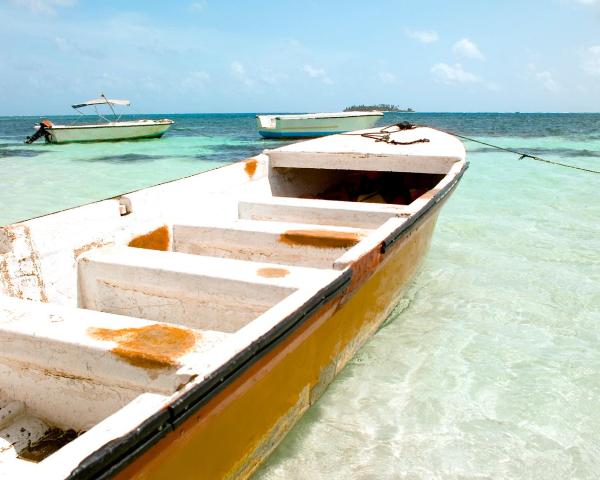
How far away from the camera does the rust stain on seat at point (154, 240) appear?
3.76 m

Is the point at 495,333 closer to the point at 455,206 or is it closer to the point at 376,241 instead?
the point at 376,241

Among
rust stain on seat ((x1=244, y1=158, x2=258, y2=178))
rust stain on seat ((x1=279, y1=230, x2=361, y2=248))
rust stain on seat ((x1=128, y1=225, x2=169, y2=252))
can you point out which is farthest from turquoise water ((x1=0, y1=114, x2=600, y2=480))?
rust stain on seat ((x1=244, y1=158, x2=258, y2=178))

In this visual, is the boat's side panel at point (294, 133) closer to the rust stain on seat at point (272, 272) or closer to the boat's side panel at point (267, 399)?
the boat's side panel at point (267, 399)

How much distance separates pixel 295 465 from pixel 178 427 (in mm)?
1424

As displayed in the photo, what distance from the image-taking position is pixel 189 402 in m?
1.53

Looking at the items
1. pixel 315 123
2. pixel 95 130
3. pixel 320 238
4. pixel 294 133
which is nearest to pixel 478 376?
pixel 320 238

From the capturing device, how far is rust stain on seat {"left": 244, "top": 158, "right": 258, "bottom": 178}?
5397 millimetres

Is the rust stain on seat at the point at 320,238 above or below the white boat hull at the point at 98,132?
below

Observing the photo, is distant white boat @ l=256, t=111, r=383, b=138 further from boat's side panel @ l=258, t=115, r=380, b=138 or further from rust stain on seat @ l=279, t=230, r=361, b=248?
rust stain on seat @ l=279, t=230, r=361, b=248

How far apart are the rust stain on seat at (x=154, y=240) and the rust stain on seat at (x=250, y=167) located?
1.59 metres

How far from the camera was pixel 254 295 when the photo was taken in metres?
2.69

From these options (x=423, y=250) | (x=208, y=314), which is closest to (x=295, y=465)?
(x=208, y=314)

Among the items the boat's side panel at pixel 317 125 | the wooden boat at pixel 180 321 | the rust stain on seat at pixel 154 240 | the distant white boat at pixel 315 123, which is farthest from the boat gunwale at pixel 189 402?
the boat's side panel at pixel 317 125

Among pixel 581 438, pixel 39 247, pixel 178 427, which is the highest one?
pixel 39 247
